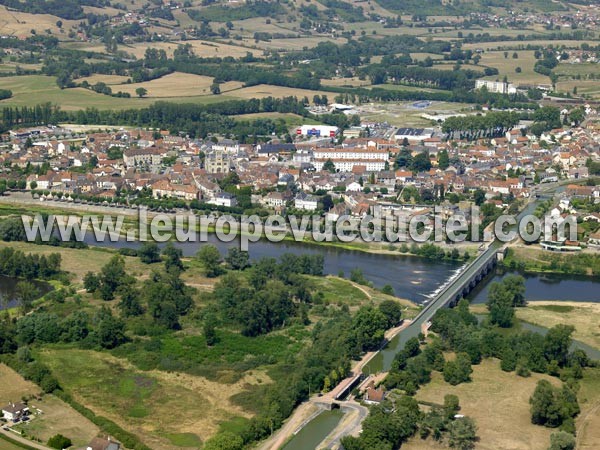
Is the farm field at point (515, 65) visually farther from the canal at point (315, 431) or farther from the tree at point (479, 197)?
the canal at point (315, 431)

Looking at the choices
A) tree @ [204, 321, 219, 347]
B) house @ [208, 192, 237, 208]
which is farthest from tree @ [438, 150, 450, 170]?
tree @ [204, 321, 219, 347]

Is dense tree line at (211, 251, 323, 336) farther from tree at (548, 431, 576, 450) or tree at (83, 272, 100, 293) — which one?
tree at (548, 431, 576, 450)

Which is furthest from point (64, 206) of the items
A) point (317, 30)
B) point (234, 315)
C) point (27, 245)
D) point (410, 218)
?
point (317, 30)

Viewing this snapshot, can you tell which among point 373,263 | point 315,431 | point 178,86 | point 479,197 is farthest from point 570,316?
point 178,86

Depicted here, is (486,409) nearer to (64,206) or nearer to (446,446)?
(446,446)

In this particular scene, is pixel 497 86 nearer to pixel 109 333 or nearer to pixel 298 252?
pixel 298 252
